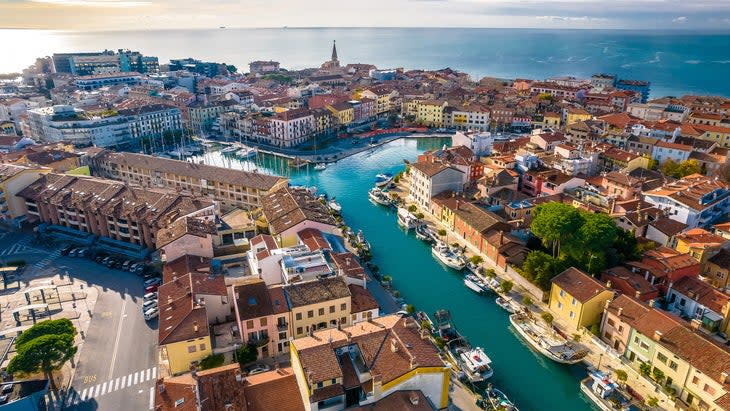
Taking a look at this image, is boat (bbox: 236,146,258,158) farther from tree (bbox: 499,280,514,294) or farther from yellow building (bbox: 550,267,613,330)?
yellow building (bbox: 550,267,613,330)

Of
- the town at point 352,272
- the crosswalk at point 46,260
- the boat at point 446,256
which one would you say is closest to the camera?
the town at point 352,272

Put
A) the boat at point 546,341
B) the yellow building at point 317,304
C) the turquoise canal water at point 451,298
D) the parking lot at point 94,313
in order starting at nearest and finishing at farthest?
1. the parking lot at point 94,313
2. the turquoise canal water at point 451,298
3. the yellow building at point 317,304
4. the boat at point 546,341

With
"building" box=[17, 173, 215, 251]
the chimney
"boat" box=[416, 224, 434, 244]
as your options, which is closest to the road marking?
"building" box=[17, 173, 215, 251]

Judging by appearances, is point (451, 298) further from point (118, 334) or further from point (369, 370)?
point (118, 334)

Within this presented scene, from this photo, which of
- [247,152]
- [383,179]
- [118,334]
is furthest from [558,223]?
[247,152]

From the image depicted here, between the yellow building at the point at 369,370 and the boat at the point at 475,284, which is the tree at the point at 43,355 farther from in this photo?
the boat at the point at 475,284

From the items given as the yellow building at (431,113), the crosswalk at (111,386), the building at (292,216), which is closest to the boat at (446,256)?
the building at (292,216)
